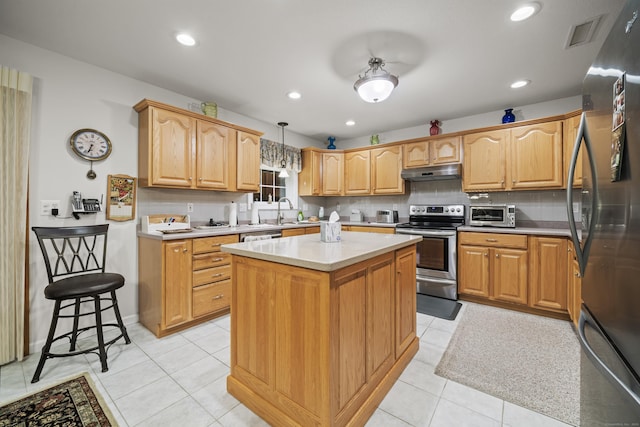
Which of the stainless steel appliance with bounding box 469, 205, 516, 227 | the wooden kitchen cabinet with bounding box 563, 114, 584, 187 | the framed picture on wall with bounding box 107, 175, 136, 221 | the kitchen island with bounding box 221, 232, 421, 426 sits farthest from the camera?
the stainless steel appliance with bounding box 469, 205, 516, 227

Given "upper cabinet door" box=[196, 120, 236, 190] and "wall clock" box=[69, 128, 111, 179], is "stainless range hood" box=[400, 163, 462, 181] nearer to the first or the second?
"upper cabinet door" box=[196, 120, 236, 190]

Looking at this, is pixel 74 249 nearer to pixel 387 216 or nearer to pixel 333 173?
pixel 333 173

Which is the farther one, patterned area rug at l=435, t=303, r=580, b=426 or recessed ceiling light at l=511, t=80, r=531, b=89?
recessed ceiling light at l=511, t=80, r=531, b=89

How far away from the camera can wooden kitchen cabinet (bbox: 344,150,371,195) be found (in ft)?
15.2

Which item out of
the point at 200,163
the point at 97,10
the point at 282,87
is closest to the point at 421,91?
the point at 282,87

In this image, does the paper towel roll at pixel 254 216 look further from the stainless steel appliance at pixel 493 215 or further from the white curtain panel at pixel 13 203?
the stainless steel appliance at pixel 493 215

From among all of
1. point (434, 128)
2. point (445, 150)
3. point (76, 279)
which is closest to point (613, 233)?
point (76, 279)

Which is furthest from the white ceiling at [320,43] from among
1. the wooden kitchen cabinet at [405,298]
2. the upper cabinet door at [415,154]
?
the wooden kitchen cabinet at [405,298]

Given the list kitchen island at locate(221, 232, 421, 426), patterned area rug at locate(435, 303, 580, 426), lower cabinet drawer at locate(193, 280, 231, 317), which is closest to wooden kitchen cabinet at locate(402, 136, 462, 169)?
patterned area rug at locate(435, 303, 580, 426)

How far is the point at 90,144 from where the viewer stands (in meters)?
2.50

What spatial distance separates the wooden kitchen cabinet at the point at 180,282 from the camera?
2479mm

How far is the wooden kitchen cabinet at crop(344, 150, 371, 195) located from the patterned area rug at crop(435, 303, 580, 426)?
2492mm

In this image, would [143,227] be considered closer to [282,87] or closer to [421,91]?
[282,87]

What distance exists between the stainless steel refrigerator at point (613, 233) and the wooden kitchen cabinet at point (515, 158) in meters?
2.65
